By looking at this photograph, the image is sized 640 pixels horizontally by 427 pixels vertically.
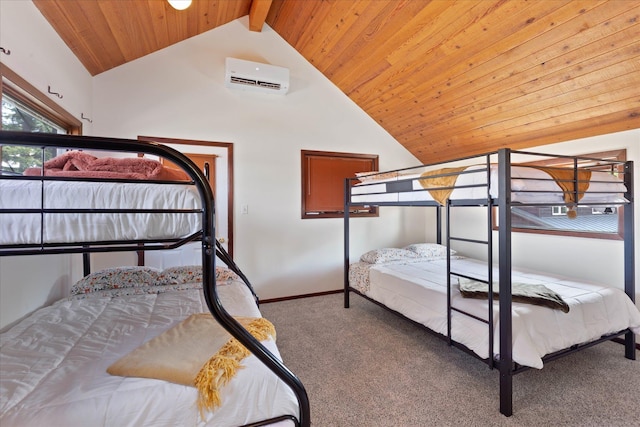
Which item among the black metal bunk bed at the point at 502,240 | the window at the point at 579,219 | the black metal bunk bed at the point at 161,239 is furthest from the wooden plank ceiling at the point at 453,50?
the black metal bunk bed at the point at 161,239

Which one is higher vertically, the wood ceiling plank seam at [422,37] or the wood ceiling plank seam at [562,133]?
the wood ceiling plank seam at [422,37]

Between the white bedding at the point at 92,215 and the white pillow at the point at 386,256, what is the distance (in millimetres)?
2566

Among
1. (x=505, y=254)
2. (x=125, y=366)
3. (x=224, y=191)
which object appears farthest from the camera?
(x=224, y=191)

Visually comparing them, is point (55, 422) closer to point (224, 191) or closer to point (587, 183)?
point (224, 191)

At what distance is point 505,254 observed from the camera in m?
1.69

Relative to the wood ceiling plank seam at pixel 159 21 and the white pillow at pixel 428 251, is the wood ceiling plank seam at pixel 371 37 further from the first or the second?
the white pillow at pixel 428 251

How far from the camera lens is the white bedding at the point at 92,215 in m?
0.91

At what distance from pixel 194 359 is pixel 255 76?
3053mm

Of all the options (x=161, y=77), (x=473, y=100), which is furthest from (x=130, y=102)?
(x=473, y=100)

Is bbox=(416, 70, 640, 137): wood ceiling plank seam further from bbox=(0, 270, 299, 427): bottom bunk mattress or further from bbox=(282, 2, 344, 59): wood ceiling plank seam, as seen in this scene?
bbox=(0, 270, 299, 427): bottom bunk mattress

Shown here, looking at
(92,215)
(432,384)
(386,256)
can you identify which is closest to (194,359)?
(92,215)

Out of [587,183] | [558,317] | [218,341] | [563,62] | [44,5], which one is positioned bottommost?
[558,317]

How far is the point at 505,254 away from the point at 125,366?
1.89 m

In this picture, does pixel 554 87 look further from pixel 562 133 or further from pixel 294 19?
pixel 294 19
